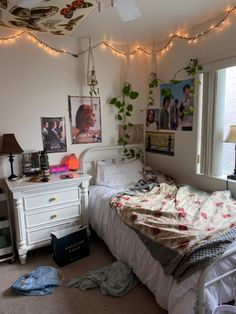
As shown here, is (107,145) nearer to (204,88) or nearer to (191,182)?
(191,182)

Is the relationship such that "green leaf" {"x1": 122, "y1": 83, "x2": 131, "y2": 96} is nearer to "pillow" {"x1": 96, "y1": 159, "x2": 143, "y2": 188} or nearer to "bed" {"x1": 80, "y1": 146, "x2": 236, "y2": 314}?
"bed" {"x1": 80, "y1": 146, "x2": 236, "y2": 314}

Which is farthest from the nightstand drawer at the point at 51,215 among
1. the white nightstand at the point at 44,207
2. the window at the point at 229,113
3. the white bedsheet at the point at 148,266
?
the window at the point at 229,113

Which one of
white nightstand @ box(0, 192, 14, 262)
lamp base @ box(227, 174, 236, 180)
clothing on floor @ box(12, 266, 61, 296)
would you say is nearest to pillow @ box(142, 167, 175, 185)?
lamp base @ box(227, 174, 236, 180)

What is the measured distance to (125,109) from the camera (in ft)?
10.9

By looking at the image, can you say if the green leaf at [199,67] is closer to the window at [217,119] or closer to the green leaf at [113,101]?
the window at [217,119]

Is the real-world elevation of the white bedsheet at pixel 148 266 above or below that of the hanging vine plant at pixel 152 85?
below

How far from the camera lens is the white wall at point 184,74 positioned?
2.34m

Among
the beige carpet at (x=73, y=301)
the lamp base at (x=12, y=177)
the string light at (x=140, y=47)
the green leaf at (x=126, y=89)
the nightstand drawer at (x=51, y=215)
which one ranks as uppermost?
the string light at (x=140, y=47)

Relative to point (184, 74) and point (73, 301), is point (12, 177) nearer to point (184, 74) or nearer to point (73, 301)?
point (73, 301)

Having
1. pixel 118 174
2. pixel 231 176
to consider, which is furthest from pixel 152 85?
pixel 231 176

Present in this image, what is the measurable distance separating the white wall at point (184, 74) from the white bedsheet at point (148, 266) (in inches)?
35.3

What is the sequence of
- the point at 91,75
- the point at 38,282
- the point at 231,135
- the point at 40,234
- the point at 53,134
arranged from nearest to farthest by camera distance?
the point at 38,282, the point at 231,135, the point at 40,234, the point at 53,134, the point at 91,75

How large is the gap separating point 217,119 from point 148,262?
1.62 metres

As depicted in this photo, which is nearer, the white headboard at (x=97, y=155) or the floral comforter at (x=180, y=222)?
the floral comforter at (x=180, y=222)
